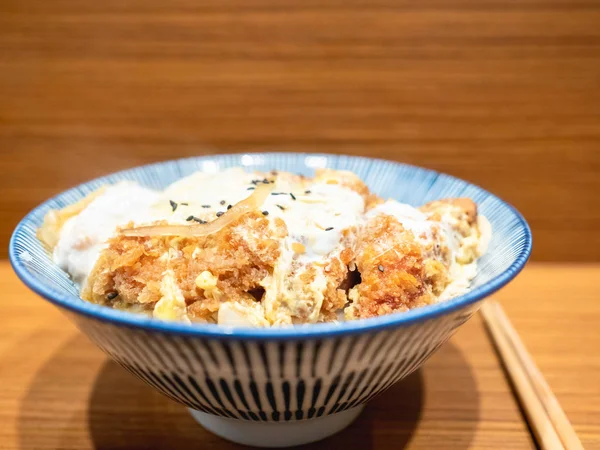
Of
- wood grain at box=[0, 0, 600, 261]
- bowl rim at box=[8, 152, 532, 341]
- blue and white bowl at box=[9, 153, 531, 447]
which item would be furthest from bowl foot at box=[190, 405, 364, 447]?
Answer: wood grain at box=[0, 0, 600, 261]

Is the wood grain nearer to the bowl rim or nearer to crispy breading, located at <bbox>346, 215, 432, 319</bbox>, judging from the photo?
crispy breading, located at <bbox>346, 215, 432, 319</bbox>

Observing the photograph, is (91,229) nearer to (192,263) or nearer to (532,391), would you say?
(192,263)

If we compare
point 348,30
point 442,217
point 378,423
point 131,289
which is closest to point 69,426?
point 131,289

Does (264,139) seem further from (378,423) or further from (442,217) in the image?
(378,423)

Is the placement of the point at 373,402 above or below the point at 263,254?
below

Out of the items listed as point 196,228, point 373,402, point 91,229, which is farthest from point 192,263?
point 373,402

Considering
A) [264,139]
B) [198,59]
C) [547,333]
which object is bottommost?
[547,333]
